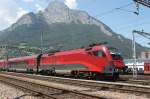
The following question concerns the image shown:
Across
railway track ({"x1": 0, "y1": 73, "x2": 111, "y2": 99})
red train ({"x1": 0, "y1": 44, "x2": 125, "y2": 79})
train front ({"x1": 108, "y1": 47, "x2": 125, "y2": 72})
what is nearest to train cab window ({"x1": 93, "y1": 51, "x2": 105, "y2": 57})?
red train ({"x1": 0, "y1": 44, "x2": 125, "y2": 79})

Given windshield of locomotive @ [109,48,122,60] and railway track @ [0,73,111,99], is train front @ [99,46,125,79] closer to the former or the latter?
windshield of locomotive @ [109,48,122,60]

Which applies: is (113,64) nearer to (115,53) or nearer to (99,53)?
(115,53)

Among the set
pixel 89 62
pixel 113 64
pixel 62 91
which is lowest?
pixel 62 91

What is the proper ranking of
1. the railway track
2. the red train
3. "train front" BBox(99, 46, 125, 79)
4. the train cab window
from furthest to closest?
the train cab window → the red train → "train front" BBox(99, 46, 125, 79) → the railway track

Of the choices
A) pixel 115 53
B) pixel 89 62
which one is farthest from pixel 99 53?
pixel 115 53

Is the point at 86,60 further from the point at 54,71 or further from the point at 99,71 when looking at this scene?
the point at 54,71

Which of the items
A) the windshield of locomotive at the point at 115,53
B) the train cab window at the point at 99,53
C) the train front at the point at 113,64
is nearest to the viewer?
the train front at the point at 113,64

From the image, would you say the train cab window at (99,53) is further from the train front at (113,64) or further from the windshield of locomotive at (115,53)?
the windshield of locomotive at (115,53)

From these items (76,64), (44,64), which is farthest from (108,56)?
(44,64)

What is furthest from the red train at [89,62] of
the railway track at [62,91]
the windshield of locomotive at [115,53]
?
the railway track at [62,91]

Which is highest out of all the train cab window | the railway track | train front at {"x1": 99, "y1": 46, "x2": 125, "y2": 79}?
the train cab window

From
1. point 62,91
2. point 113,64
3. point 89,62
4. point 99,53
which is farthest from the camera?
point 89,62

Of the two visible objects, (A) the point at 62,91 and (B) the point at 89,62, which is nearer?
(A) the point at 62,91

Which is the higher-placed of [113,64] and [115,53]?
[115,53]
